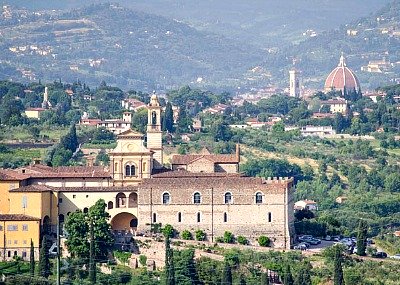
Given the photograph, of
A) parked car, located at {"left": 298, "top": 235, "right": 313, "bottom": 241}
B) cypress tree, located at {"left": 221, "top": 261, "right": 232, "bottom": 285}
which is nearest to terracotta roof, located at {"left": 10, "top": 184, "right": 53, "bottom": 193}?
cypress tree, located at {"left": 221, "top": 261, "right": 232, "bottom": 285}

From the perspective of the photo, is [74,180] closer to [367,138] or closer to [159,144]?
[159,144]

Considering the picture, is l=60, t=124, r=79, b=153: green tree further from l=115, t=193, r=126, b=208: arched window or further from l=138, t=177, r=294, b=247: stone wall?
l=138, t=177, r=294, b=247: stone wall

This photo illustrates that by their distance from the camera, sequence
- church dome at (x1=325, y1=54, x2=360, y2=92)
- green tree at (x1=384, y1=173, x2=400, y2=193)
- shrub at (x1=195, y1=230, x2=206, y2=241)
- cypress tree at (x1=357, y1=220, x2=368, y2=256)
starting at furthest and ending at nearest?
church dome at (x1=325, y1=54, x2=360, y2=92), green tree at (x1=384, y1=173, x2=400, y2=193), cypress tree at (x1=357, y1=220, x2=368, y2=256), shrub at (x1=195, y1=230, x2=206, y2=241)

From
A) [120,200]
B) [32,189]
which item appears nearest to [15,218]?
[32,189]

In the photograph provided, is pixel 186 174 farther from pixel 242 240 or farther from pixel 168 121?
pixel 168 121

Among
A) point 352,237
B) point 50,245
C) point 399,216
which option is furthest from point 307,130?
point 50,245

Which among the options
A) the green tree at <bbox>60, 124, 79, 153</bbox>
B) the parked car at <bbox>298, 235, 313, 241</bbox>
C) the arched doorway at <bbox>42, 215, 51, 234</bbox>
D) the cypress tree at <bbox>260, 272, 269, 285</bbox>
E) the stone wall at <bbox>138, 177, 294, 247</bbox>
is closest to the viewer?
the cypress tree at <bbox>260, 272, 269, 285</bbox>
